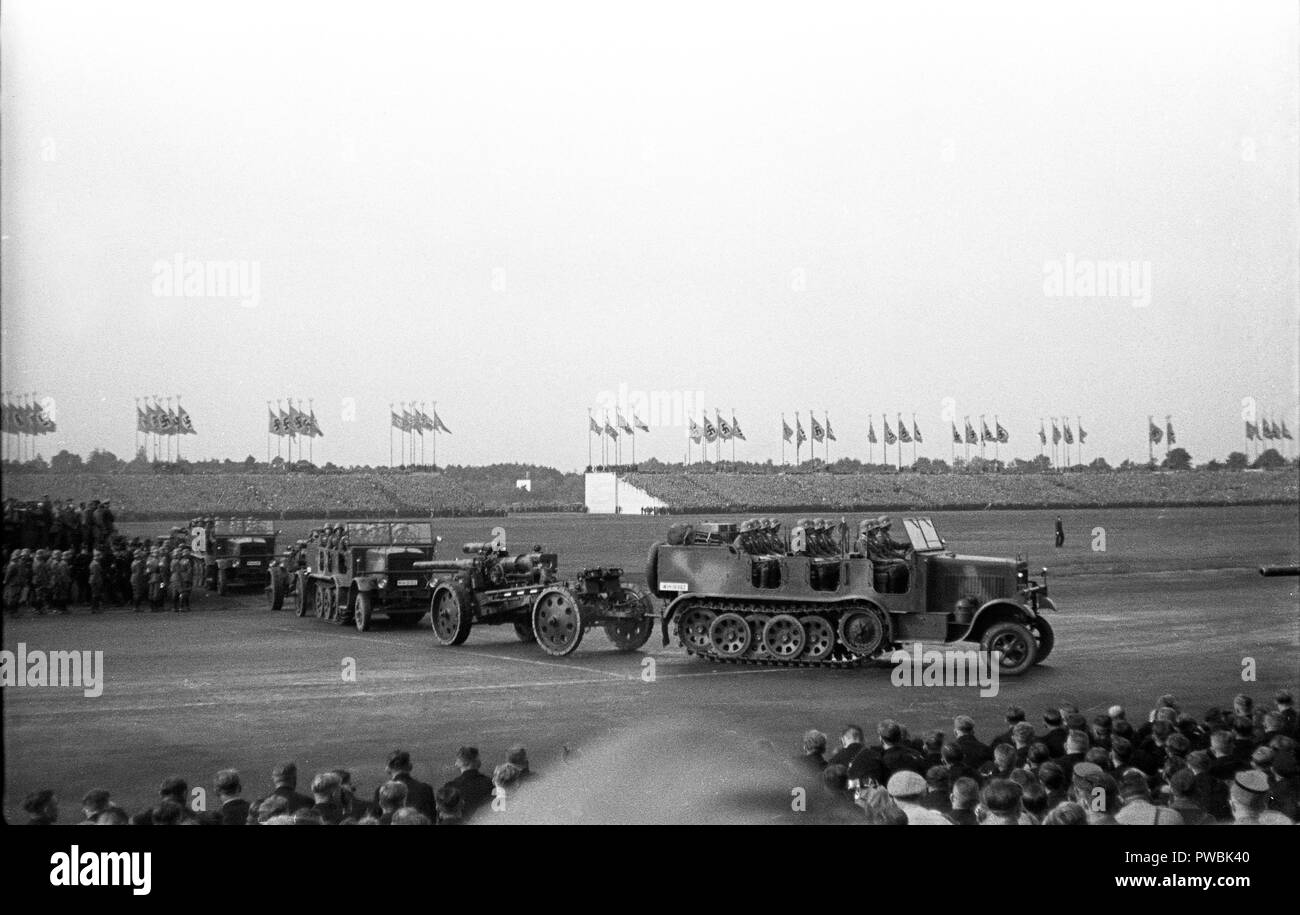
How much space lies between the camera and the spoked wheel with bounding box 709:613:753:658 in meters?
16.7

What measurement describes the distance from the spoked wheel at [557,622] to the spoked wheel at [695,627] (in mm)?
1440

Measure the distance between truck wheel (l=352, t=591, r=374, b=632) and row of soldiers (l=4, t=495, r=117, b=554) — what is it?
13.4 feet

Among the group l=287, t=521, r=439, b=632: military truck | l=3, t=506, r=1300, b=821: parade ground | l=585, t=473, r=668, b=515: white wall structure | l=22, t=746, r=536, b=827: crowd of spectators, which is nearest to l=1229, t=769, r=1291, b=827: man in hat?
l=3, t=506, r=1300, b=821: parade ground

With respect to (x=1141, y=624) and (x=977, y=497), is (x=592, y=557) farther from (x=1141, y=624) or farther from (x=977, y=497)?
(x=1141, y=624)

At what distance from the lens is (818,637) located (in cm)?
1634

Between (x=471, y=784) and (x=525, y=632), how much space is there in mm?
11584

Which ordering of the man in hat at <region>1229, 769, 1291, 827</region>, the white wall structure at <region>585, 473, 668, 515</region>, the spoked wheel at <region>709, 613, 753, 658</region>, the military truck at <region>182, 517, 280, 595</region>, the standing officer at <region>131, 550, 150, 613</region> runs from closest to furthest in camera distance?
the man in hat at <region>1229, 769, 1291, 827</region>
the white wall structure at <region>585, 473, 668, 515</region>
the spoked wheel at <region>709, 613, 753, 658</region>
the standing officer at <region>131, 550, 150, 613</region>
the military truck at <region>182, 517, 280, 595</region>

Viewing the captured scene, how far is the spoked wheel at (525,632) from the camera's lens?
1953cm

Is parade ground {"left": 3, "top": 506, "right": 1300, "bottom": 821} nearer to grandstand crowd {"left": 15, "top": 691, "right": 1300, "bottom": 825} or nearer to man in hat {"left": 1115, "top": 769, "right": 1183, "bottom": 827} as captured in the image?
grandstand crowd {"left": 15, "top": 691, "right": 1300, "bottom": 825}

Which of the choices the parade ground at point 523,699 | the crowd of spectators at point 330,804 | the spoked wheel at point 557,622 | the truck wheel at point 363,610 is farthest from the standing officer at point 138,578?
the crowd of spectators at point 330,804

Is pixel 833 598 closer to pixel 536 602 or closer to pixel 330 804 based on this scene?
pixel 536 602

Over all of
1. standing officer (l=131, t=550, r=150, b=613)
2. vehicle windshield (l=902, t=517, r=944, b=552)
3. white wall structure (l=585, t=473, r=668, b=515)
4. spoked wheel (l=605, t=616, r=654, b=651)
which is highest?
white wall structure (l=585, t=473, r=668, b=515)

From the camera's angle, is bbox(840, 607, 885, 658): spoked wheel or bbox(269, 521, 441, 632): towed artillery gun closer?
bbox(840, 607, 885, 658): spoked wheel
